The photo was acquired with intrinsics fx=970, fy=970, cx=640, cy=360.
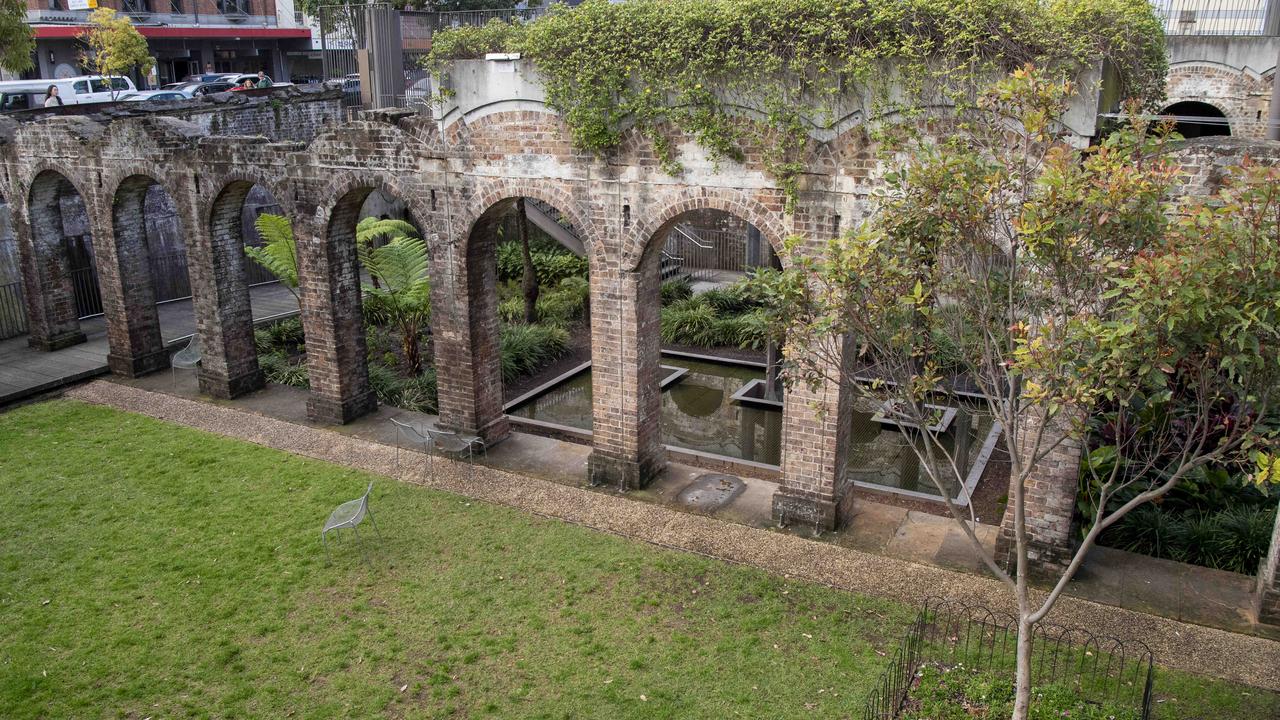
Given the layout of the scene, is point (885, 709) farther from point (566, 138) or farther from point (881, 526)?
point (566, 138)

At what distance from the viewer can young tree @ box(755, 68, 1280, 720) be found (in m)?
5.43

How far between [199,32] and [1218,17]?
133 ft

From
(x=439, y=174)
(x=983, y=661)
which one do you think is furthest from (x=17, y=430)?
(x=983, y=661)

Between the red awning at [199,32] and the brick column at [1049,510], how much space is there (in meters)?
37.0

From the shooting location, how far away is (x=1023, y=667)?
22.2 ft

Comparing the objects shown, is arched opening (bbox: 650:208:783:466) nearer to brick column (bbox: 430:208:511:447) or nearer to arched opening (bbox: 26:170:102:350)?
brick column (bbox: 430:208:511:447)

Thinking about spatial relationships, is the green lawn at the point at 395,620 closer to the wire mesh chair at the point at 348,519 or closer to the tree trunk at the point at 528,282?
the wire mesh chair at the point at 348,519

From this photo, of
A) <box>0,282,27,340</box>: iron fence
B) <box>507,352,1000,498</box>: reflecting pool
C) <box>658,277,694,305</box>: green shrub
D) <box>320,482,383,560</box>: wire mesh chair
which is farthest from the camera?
<box>658,277,694,305</box>: green shrub

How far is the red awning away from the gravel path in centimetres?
2886

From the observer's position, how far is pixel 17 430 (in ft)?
46.9

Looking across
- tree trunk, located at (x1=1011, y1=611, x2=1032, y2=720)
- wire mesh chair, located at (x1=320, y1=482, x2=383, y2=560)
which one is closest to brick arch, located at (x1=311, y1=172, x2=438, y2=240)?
wire mesh chair, located at (x1=320, y1=482, x2=383, y2=560)

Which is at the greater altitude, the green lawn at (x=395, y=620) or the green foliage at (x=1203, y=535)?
the green foliage at (x=1203, y=535)

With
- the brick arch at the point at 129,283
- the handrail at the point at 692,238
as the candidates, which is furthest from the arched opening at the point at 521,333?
the brick arch at the point at 129,283

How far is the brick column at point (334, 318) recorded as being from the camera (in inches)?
536
